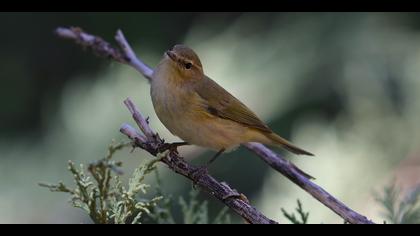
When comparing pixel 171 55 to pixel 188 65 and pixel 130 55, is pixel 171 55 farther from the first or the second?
pixel 130 55

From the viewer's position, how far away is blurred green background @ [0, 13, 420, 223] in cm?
374

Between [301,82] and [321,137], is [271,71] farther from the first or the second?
[321,137]

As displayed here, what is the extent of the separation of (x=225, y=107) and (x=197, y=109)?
270 millimetres

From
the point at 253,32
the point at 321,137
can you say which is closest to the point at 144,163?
the point at 321,137

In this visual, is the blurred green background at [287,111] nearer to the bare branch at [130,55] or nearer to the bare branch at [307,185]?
the bare branch at [130,55]

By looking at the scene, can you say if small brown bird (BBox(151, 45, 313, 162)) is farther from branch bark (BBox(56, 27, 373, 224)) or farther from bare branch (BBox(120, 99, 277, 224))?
bare branch (BBox(120, 99, 277, 224))

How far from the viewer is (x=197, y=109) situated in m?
3.21

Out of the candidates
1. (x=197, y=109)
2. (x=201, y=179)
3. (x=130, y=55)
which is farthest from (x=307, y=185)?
(x=130, y=55)

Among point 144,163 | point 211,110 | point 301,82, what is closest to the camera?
point 144,163

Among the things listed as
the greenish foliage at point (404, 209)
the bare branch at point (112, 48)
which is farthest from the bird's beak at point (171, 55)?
the greenish foliage at point (404, 209)

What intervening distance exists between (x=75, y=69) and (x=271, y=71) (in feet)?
8.45

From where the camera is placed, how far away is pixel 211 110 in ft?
10.9

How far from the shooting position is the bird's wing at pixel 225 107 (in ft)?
11.0
